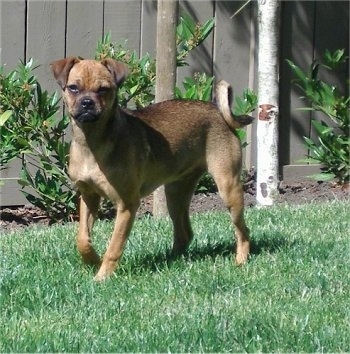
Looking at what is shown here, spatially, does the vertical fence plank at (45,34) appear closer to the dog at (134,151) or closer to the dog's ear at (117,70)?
the dog at (134,151)

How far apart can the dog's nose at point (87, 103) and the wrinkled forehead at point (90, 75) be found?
0.14m

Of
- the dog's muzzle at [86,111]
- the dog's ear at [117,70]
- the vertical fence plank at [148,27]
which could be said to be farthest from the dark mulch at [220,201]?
the dog's muzzle at [86,111]

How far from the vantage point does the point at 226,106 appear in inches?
287

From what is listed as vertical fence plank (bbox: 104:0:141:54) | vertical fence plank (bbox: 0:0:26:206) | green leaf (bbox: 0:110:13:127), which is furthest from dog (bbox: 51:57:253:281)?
vertical fence plank (bbox: 104:0:141:54)

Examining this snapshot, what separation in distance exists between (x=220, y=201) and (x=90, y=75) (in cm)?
353

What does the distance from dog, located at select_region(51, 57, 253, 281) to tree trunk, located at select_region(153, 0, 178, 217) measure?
1.21 metres

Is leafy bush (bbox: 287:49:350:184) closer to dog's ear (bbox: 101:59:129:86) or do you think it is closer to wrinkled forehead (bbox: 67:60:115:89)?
dog's ear (bbox: 101:59:129:86)

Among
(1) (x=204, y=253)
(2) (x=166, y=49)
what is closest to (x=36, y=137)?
(2) (x=166, y=49)

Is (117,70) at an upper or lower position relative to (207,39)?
lower

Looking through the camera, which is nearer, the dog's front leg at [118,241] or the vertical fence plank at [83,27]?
the dog's front leg at [118,241]

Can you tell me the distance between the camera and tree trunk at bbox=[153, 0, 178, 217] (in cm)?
835

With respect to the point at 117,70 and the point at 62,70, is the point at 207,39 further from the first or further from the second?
the point at 62,70

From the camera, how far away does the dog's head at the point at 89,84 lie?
6219mm

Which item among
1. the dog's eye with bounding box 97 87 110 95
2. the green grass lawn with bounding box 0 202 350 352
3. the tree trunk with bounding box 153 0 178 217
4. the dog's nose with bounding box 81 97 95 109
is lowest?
the green grass lawn with bounding box 0 202 350 352
